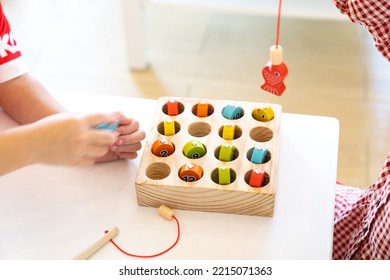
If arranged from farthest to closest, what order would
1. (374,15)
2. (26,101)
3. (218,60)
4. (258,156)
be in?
(218,60)
(26,101)
(258,156)
(374,15)

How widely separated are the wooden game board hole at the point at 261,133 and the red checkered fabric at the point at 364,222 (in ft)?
0.59

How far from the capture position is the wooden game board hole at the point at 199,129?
0.92 metres

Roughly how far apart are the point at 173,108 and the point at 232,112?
0.10 meters

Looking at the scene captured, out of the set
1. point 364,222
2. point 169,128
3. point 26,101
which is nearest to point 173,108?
point 169,128

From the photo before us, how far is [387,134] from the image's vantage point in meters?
1.74

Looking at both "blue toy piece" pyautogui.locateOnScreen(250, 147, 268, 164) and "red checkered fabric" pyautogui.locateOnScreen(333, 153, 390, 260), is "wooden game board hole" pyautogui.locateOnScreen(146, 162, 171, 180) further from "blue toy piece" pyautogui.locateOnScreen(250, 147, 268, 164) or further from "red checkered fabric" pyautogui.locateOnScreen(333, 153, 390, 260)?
"red checkered fabric" pyautogui.locateOnScreen(333, 153, 390, 260)

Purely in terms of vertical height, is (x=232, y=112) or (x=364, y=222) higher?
(x=232, y=112)

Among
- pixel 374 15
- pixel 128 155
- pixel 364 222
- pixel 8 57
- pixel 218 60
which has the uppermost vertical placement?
pixel 374 15

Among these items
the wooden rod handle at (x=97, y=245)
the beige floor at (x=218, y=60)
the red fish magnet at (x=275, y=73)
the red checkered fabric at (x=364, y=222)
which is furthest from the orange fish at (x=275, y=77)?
the beige floor at (x=218, y=60)

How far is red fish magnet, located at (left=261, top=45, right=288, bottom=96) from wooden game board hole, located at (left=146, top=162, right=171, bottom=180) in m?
0.23

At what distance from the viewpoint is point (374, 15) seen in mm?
748

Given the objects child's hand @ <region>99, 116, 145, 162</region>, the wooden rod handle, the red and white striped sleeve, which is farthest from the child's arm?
the wooden rod handle

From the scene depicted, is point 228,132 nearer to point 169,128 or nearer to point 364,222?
point 169,128

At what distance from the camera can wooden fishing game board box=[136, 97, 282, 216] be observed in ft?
2.69
